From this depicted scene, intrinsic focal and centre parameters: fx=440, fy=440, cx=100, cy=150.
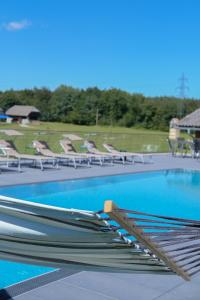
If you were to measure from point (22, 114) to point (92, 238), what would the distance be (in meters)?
68.0

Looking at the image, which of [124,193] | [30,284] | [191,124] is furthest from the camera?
[191,124]

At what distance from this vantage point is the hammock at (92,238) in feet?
7.04

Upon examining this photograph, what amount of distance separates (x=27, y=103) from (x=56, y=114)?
9207 mm

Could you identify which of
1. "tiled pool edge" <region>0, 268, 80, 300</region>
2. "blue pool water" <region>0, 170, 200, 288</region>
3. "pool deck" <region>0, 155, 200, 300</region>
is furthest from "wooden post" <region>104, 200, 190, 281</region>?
"blue pool water" <region>0, 170, 200, 288</region>

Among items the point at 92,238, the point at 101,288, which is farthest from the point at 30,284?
the point at 92,238

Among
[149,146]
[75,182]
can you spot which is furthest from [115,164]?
[149,146]

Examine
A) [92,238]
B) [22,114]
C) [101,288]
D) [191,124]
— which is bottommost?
[101,288]

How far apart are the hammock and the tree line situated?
161 feet

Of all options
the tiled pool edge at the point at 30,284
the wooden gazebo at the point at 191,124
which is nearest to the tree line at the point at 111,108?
the wooden gazebo at the point at 191,124

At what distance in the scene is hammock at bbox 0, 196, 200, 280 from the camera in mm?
2145

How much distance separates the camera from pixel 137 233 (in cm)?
217

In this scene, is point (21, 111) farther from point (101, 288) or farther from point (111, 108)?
point (101, 288)

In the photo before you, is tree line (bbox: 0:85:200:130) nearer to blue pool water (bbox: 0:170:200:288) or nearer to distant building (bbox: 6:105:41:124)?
distant building (bbox: 6:105:41:124)

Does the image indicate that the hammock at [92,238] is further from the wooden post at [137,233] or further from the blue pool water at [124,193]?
the blue pool water at [124,193]
